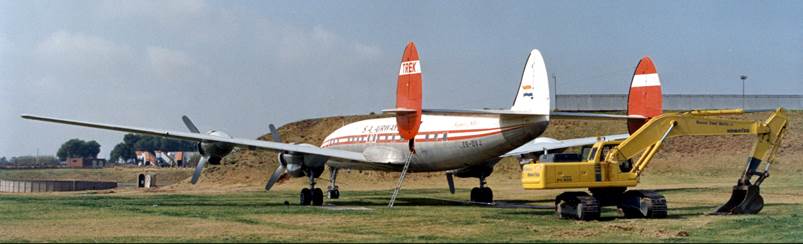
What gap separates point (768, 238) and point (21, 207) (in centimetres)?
2226

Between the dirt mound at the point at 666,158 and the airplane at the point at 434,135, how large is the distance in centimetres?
2835

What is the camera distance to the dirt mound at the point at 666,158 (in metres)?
65.3

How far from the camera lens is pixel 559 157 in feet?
77.6

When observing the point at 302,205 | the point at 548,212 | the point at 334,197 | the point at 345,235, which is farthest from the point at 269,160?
the point at 345,235

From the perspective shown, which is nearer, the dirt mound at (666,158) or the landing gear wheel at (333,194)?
the landing gear wheel at (333,194)

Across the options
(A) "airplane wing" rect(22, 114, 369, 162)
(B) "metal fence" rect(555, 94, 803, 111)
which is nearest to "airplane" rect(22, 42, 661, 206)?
(A) "airplane wing" rect(22, 114, 369, 162)

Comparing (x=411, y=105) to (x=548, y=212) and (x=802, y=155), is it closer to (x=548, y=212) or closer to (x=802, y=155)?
(x=548, y=212)

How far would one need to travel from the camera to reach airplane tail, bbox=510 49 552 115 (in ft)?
82.4

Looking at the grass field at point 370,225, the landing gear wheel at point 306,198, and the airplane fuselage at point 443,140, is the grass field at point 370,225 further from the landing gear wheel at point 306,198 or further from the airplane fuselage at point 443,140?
the landing gear wheel at point 306,198

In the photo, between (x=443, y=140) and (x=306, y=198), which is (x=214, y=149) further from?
(x=443, y=140)

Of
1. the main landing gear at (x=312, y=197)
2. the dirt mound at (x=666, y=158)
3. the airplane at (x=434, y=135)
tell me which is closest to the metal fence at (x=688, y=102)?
the dirt mound at (x=666, y=158)

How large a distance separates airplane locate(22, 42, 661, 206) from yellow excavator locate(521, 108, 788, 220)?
3.21 ft

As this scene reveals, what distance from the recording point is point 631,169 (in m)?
23.9

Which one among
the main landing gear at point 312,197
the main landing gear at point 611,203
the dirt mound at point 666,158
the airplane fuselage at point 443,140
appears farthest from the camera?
the dirt mound at point 666,158
